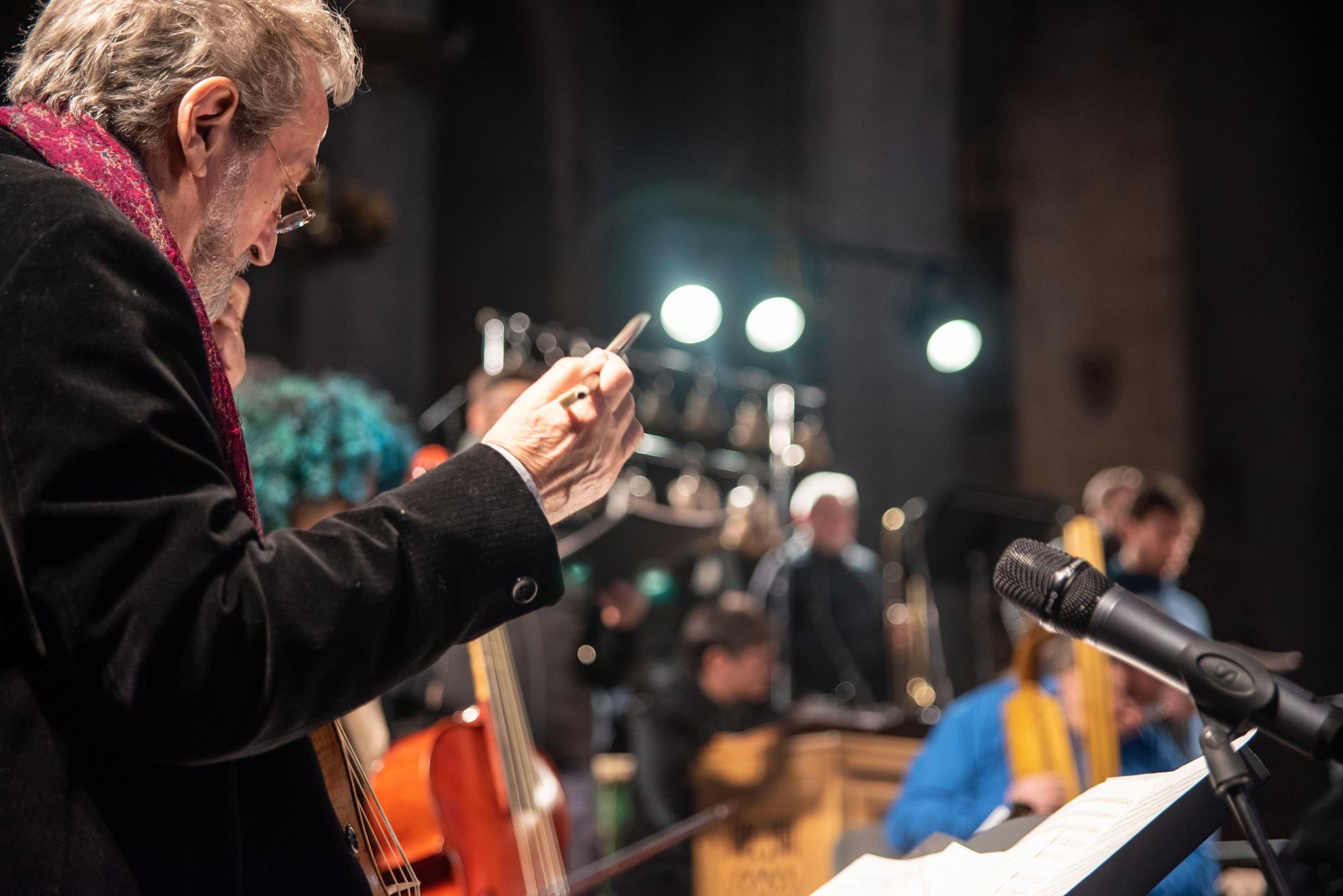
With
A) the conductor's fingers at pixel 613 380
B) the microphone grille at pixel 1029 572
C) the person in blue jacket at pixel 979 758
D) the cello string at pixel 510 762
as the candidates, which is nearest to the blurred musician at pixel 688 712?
the person in blue jacket at pixel 979 758

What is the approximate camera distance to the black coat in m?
0.85

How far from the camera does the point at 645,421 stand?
843 cm

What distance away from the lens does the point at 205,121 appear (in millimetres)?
1127

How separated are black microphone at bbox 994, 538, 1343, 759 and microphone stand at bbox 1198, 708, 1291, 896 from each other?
0.9 inches

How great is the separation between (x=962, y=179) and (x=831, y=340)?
418 centimetres

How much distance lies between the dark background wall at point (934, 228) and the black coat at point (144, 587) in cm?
556

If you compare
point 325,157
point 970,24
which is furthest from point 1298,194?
point 325,157

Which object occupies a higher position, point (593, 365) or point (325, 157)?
point (325, 157)

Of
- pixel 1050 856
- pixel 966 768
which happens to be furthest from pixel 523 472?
pixel 966 768

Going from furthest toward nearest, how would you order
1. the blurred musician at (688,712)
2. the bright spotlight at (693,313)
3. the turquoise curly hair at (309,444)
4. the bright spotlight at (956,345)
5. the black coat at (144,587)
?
1. the bright spotlight at (956,345)
2. the bright spotlight at (693,313)
3. the blurred musician at (688,712)
4. the turquoise curly hair at (309,444)
5. the black coat at (144,587)

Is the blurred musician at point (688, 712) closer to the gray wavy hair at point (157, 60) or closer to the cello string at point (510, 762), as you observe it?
the cello string at point (510, 762)

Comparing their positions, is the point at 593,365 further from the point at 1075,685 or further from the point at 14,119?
the point at 1075,685

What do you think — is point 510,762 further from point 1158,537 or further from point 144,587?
point 1158,537

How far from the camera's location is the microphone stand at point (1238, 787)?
0.94m
